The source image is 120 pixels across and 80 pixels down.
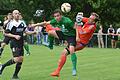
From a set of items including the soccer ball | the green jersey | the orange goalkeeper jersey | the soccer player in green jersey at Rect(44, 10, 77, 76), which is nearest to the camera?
the soccer player in green jersey at Rect(44, 10, 77, 76)

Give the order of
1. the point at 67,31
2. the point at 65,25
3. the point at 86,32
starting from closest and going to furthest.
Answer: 1. the point at 65,25
2. the point at 67,31
3. the point at 86,32

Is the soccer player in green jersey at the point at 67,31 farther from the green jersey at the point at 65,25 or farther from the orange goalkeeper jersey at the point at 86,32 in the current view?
the orange goalkeeper jersey at the point at 86,32

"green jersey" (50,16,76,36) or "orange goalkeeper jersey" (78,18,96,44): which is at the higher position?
"green jersey" (50,16,76,36)

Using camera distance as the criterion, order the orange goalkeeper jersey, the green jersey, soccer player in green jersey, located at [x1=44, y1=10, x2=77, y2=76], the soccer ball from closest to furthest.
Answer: soccer player in green jersey, located at [x1=44, y1=10, x2=77, y2=76]
the green jersey
the orange goalkeeper jersey
the soccer ball

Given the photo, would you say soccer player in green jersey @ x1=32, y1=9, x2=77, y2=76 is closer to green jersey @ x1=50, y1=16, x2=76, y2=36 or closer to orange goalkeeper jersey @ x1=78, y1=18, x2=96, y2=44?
green jersey @ x1=50, y1=16, x2=76, y2=36

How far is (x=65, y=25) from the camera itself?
43.9 ft

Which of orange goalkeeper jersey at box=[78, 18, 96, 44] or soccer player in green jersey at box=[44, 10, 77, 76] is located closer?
soccer player in green jersey at box=[44, 10, 77, 76]

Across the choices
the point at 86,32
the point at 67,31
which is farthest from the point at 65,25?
the point at 86,32

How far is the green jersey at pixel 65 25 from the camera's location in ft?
43.4

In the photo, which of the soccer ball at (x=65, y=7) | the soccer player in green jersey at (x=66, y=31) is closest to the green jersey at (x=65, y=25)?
the soccer player in green jersey at (x=66, y=31)

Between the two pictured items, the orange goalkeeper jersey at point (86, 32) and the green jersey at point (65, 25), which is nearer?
the green jersey at point (65, 25)

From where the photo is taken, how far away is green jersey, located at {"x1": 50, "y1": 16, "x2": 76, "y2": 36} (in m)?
13.2

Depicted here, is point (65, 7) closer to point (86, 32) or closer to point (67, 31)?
point (86, 32)

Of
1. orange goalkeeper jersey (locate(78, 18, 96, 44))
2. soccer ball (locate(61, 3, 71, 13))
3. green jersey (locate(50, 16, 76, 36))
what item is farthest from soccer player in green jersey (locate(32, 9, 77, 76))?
soccer ball (locate(61, 3, 71, 13))
